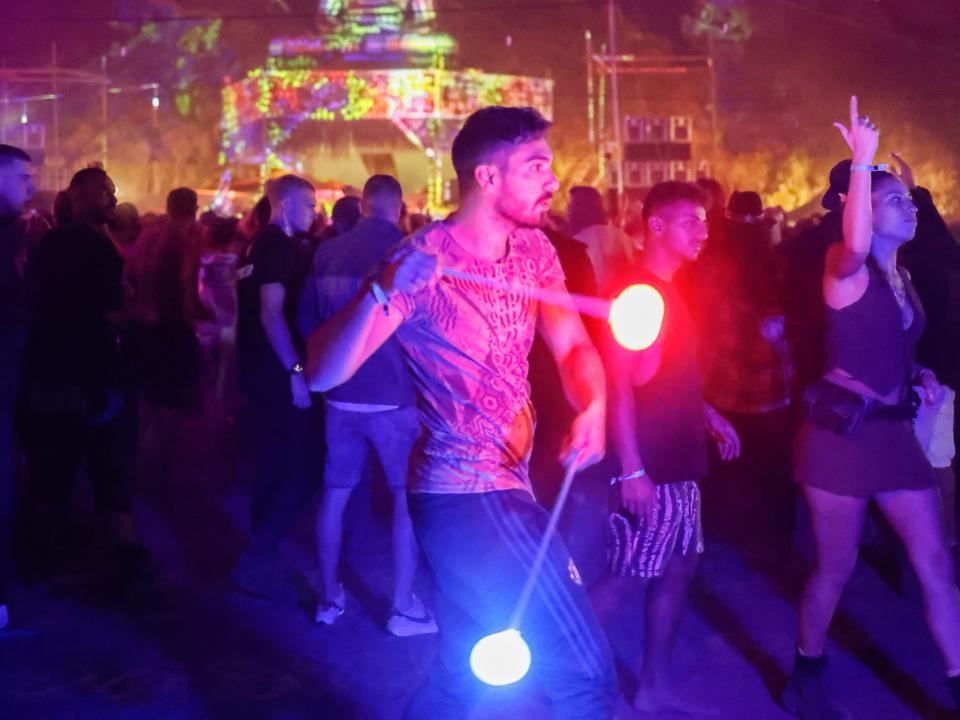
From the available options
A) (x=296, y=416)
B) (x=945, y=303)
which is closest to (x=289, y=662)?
(x=296, y=416)

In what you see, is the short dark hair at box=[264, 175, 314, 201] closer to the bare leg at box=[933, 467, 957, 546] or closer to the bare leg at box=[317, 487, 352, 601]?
the bare leg at box=[317, 487, 352, 601]

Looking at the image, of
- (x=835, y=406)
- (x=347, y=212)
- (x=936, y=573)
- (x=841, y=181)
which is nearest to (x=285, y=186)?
(x=347, y=212)

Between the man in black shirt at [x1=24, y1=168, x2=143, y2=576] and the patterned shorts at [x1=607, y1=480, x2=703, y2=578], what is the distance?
9.81 ft

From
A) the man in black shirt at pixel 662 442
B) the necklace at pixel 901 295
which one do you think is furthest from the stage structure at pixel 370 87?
the necklace at pixel 901 295

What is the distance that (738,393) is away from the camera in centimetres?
604

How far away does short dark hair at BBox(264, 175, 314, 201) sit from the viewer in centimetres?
570

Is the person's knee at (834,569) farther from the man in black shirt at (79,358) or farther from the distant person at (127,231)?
the distant person at (127,231)

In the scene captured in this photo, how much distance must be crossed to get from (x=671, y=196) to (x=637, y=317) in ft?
2.12

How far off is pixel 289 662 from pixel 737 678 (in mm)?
1911

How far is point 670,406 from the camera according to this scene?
4098 millimetres

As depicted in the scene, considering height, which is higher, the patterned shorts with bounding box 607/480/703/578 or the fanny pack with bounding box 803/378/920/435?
the fanny pack with bounding box 803/378/920/435

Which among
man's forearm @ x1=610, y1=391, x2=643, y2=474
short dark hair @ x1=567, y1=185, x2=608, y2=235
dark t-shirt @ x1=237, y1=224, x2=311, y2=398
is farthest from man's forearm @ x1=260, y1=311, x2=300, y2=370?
man's forearm @ x1=610, y1=391, x2=643, y2=474

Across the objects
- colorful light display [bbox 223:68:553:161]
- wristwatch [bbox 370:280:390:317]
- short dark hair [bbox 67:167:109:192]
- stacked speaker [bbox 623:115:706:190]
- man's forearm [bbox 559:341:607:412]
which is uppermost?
colorful light display [bbox 223:68:553:161]

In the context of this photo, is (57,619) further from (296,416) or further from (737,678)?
(737,678)
